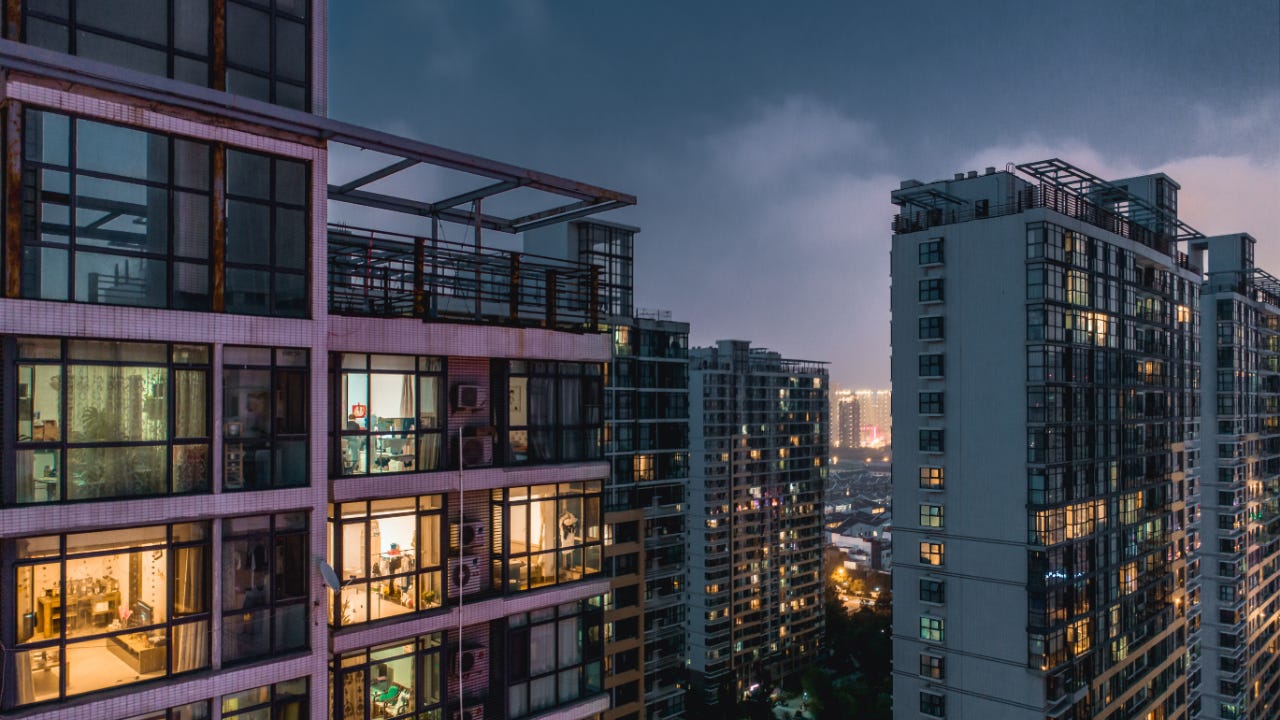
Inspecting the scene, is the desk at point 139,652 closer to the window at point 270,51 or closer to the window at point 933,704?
the window at point 270,51

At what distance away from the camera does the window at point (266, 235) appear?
1163cm

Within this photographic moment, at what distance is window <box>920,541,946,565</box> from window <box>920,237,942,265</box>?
12.9 metres

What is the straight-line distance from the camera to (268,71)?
485 inches

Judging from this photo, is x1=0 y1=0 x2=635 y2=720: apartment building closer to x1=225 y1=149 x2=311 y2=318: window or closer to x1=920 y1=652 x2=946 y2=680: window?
x1=225 y1=149 x2=311 y2=318: window

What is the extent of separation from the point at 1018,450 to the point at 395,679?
91.1 ft

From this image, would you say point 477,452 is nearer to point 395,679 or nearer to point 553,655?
point 395,679

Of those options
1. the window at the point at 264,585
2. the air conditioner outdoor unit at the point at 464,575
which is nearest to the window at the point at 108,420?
the window at the point at 264,585

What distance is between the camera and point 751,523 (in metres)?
88.6

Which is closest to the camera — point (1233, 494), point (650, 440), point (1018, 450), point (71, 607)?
point (71, 607)

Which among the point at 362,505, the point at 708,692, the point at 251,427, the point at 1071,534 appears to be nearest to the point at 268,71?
the point at 251,427

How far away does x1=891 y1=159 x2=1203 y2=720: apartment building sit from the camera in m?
32.0

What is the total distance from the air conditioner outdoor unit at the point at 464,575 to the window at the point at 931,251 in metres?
27.3

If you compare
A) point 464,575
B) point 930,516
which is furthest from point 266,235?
point 930,516

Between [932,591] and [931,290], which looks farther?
[931,290]
